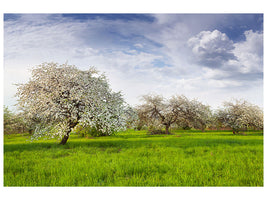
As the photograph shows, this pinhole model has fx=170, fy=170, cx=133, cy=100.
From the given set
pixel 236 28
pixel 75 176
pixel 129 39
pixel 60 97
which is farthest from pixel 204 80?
pixel 60 97

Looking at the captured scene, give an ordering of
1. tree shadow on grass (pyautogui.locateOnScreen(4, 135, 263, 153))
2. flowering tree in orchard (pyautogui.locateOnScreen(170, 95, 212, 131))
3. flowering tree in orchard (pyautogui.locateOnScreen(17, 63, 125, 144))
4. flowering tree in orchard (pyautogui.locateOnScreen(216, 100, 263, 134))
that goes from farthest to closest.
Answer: flowering tree in orchard (pyautogui.locateOnScreen(216, 100, 263, 134)) → flowering tree in orchard (pyautogui.locateOnScreen(170, 95, 212, 131)) → tree shadow on grass (pyautogui.locateOnScreen(4, 135, 263, 153)) → flowering tree in orchard (pyautogui.locateOnScreen(17, 63, 125, 144))

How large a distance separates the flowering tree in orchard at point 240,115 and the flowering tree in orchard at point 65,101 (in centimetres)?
2442

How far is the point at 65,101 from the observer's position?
12242mm

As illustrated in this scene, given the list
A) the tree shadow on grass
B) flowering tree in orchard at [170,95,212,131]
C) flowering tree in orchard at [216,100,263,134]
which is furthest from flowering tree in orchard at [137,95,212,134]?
the tree shadow on grass

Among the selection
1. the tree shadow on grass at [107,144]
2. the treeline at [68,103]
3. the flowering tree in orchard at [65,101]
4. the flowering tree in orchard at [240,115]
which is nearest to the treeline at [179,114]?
the flowering tree in orchard at [240,115]

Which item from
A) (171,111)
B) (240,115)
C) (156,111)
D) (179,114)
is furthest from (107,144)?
(240,115)

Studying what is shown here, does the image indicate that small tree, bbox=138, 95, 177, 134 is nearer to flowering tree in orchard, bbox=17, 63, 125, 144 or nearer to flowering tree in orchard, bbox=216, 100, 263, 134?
flowering tree in orchard, bbox=216, 100, 263, 134

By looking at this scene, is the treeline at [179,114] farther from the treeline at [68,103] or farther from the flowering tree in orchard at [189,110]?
the treeline at [68,103]

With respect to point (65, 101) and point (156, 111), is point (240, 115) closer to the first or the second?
point (156, 111)

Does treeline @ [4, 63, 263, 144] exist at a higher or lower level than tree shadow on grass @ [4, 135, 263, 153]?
higher

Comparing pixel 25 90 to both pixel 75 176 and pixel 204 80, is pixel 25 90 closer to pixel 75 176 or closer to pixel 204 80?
pixel 75 176

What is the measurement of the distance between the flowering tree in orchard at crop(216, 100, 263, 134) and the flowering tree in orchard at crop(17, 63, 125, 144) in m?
24.4

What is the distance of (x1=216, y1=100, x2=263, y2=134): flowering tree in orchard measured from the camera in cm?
2868
